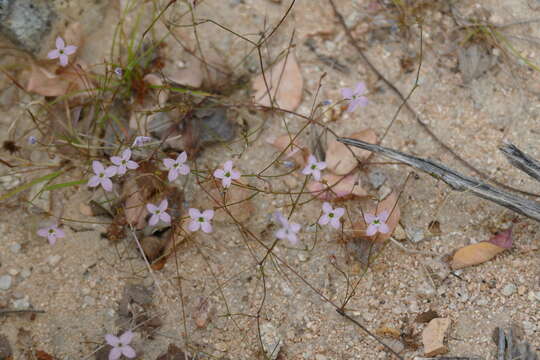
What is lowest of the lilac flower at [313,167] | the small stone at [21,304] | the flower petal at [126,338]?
the small stone at [21,304]

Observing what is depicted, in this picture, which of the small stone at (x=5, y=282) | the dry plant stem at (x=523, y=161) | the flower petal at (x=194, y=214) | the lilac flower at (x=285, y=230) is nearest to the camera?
the lilac flower at (x=285, y=230)

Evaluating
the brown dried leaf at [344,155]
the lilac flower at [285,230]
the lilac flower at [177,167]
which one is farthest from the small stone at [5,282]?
the brown dried leaf at [344,155]

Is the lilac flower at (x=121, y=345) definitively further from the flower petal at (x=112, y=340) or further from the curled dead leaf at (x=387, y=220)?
the curled dead leaf at (x=387, y=220)

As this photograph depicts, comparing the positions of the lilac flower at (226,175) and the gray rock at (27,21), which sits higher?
the gray rock at (27,21)

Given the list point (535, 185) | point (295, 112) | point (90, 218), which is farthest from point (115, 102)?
point (535, 185)

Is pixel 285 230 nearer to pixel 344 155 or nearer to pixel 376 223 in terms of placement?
pixel 376 223

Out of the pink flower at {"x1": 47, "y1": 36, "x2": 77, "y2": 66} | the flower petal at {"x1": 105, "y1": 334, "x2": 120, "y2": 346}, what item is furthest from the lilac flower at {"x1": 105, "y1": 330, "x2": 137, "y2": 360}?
the pink flower at {"x1": 47, "y1": 36, "x2": 77, "y2": 66}

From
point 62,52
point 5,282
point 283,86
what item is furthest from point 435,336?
point 62,52

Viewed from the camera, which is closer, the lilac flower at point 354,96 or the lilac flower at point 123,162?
the lilac flower at point 123,162
